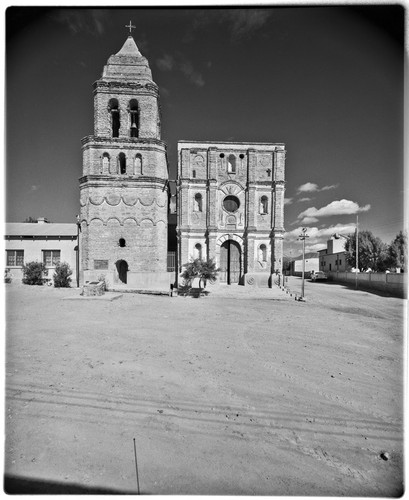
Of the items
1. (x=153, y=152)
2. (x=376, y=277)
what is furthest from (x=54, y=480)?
(x=376, y=277)

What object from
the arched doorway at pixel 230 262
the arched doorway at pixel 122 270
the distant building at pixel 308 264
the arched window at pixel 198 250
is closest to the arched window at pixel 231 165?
the arched doorway at pixel 230 262

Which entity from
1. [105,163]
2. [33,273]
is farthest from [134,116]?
[33,273]

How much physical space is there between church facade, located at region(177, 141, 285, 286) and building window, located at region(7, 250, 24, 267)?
1573 cm

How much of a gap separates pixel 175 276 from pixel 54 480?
1838 centimetres

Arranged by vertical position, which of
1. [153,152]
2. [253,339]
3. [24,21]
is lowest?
[253,339]

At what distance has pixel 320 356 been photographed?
5.98 meters

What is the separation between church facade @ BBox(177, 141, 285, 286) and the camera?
21.0 metres

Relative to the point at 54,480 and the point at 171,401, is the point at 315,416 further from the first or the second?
the point at 54,480

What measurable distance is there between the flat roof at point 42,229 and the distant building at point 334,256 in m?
42.3

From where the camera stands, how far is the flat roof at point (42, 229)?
2238 cm

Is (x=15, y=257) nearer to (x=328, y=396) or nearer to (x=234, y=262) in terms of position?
(x=234, y=262)

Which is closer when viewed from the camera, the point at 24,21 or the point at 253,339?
the point at 24,21

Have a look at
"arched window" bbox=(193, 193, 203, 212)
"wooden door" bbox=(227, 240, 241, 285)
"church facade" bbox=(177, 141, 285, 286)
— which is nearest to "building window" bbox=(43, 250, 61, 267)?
"church facade" bbox=(177, 141, 285, 286)

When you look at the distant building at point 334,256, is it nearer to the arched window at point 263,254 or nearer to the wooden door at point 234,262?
the arched window at point 263,254
